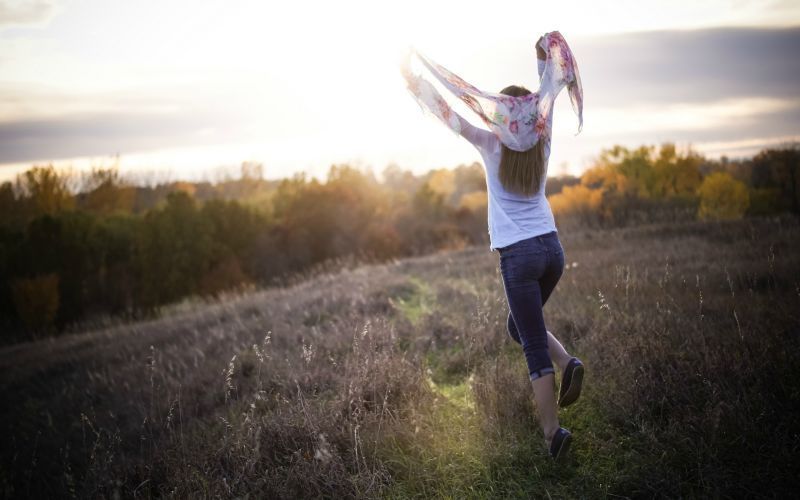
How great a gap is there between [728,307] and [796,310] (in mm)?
566

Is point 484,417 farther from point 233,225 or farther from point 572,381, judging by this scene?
point 233,225

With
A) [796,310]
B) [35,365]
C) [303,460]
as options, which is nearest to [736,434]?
[796,310]

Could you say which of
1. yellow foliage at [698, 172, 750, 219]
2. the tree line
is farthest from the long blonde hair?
yellow foliage at [698, 172, 750, 219]

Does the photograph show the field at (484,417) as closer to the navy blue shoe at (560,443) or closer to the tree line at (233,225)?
the navy blue shoe at (560,443)

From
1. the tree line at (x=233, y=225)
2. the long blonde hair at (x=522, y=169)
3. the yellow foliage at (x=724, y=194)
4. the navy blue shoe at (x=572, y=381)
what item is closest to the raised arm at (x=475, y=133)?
the long blonde hair at (x=522, y=169)

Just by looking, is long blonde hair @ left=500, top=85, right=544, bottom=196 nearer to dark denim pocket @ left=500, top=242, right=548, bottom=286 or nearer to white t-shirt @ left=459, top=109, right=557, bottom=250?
white t-shirt @ left=459, top=109, right=557, bottom=250

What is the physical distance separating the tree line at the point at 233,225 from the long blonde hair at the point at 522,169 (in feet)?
87.3

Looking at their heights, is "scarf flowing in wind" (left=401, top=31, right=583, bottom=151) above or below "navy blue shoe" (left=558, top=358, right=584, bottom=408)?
above

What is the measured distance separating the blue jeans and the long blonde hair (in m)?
0.32

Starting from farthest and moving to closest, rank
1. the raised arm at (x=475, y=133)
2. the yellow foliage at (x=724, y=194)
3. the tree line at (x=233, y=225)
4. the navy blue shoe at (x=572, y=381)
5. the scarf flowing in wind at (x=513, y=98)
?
the yellow foliage at (x=724, y=194) → the tree line at (x=233, y=225) → the navy blue shoe at (x=572, y=381) → the raised arm at (x=475, y=133) → the scarf flowing in wind at (x=513, y=98)

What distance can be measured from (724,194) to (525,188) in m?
61.3

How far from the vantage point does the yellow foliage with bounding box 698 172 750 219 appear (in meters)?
48.8

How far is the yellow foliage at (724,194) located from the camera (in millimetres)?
48812

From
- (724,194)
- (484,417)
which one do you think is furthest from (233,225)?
(724,194)
